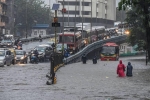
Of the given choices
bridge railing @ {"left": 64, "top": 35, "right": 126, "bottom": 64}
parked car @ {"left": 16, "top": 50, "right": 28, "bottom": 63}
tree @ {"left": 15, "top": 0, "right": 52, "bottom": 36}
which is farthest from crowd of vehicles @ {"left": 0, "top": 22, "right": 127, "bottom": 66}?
tree @ {"left": 15, "top": 0, "right": 52, "bottom": 36}

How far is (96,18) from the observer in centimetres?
17012

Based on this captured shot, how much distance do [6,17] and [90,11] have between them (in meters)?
51.9

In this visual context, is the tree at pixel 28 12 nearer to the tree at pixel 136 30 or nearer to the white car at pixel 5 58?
the tree at pixel 136 30

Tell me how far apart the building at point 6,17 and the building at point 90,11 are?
32726mm

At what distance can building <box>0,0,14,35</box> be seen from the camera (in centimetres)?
11488

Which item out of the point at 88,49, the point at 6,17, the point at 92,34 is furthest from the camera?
the point at 6,17

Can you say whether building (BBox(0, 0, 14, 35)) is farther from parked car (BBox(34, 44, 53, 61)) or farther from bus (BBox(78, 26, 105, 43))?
parked car (BBox(34, 44, 53, 61))

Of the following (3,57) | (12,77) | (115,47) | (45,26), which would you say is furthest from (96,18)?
(12,77)

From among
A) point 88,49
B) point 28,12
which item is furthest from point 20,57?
point 28,12

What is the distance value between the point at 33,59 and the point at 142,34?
1057 inches

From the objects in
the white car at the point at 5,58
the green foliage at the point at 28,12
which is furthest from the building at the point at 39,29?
the white car at the point at 5,58

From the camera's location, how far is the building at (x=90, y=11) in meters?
169

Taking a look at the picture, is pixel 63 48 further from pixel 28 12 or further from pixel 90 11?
pixel 90 11

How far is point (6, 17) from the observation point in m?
122
